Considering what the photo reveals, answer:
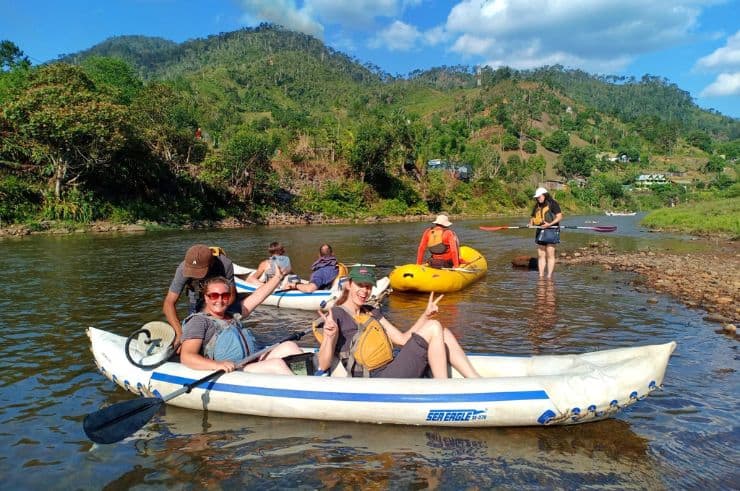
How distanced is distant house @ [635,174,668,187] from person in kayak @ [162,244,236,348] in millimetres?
97161

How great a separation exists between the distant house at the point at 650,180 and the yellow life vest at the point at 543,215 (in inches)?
3524

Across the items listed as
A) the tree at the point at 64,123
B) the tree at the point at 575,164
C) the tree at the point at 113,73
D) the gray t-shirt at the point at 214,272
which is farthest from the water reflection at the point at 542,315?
the tree at the point at 575,164

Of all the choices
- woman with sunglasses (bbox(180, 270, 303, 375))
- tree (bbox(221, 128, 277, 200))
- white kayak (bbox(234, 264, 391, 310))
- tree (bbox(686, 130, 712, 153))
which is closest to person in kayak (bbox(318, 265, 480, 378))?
woman with sunglasses (bbox(180, 270, 303, 375))

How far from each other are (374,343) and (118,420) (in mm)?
2065

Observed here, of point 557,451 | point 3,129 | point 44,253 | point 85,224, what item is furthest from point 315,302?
point 3,129

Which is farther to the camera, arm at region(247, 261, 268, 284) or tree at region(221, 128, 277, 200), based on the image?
tree at region(221, 128, 277, 200)

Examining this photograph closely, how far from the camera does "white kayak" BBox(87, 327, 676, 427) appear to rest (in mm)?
4070

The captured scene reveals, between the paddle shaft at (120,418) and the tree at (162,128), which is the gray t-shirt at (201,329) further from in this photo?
the tree at (162,128)

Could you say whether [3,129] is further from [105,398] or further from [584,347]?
[584,347]

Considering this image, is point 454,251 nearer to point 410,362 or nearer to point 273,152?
point 410,362

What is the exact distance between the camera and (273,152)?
38344mm

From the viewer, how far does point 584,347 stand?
6562 mm

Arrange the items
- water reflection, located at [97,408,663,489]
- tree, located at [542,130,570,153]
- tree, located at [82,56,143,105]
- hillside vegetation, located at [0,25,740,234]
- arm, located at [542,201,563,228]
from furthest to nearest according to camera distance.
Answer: tree, located at [542,130,570,153], tree, located at [82,56,143,105], hillside vegetation, located at [0,25,740,234], arm, located at [542,201,563,228], water reflection, located at [97,408,663,489]

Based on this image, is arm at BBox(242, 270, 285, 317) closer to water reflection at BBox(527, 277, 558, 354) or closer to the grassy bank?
water reflection at BBox(527, 277, 558, 354)
